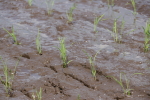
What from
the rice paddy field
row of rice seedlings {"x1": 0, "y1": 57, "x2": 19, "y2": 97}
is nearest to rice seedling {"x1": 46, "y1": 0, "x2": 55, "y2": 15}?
the rice paddy field

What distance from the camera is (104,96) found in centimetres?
277

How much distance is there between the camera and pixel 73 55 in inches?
149

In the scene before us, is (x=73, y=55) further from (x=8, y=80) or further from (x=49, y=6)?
(x=49, y=6)

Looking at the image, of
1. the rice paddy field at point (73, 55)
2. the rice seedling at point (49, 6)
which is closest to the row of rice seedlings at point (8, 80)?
the rice paddy field at point (73, 55)

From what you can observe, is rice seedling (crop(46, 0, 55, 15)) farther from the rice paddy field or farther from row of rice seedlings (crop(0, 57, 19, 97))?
row of rice seedlings (crop(0, 57, 19, 97))

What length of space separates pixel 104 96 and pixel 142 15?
3373mm

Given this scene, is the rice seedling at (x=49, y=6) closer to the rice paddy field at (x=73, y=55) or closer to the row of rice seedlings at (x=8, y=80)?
the rice paddy field at (x=73, y=55)

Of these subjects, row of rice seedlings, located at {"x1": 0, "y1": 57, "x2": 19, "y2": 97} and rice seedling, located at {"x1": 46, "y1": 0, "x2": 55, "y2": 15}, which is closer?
row of rice seedlings, located at {"x1": 0, "y1": 57, "x2": 19, "y2": 97}

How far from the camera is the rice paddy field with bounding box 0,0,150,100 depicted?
9.40 ft

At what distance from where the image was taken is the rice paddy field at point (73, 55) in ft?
9.40

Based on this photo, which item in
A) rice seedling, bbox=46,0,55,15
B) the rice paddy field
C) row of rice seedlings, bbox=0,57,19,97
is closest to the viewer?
row of rice seedlings, bbox=0,57,19,97

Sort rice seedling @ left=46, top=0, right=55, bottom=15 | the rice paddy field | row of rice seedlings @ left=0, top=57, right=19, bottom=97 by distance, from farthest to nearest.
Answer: rice seedling @ left=46, top=0, right=55, bottom=15
the rice paddy field
row of rice seedlings @ left=0, top=57, right=19, bottom=97

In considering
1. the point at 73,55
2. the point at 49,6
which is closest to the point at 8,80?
the point at 73,55

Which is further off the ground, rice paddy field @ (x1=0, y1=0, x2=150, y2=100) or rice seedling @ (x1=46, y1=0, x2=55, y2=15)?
rice seedling @ (x1=46, y1=0, x2=55, y2=15)
